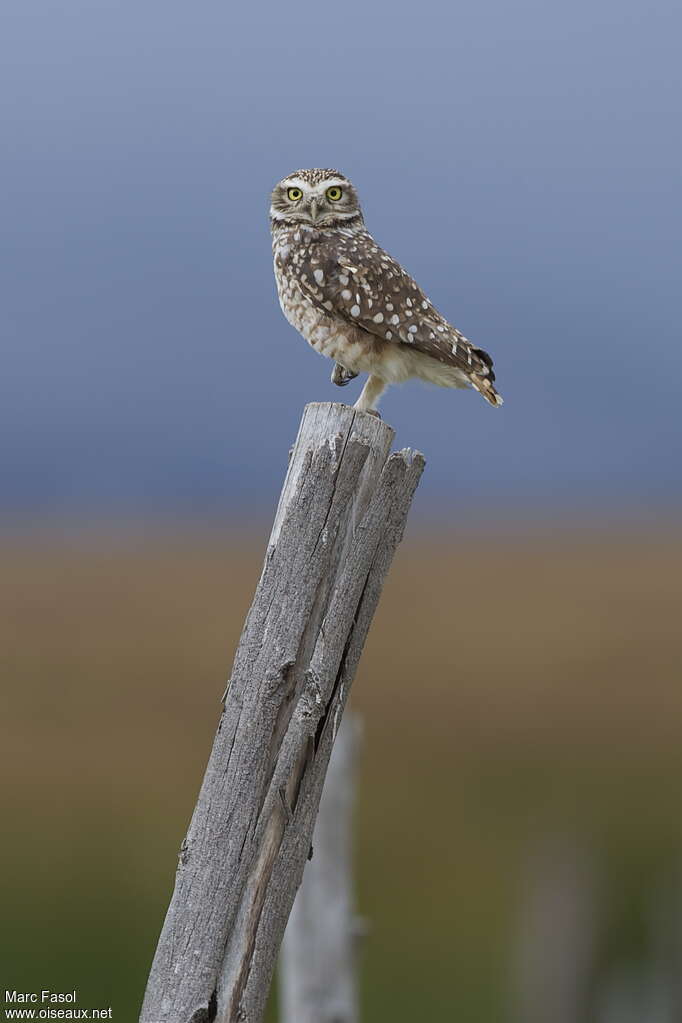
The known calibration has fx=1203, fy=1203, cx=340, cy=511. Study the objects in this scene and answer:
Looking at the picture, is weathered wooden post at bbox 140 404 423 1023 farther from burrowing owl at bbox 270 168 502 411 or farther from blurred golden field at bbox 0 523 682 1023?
blurred golden field at bbox 0 523 682 1023

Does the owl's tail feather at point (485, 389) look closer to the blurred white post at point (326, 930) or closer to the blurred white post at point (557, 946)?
the blurred white post at point (326, 930)

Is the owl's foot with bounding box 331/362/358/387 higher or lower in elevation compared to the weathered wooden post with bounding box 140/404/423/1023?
higher

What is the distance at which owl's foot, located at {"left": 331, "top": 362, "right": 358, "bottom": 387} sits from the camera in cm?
500

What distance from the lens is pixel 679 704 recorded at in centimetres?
1510

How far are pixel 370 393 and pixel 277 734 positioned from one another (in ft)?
7.05

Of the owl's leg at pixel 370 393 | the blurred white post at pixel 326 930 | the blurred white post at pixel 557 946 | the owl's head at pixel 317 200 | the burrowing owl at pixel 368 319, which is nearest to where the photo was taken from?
the burrowing owl at pixel 368 319

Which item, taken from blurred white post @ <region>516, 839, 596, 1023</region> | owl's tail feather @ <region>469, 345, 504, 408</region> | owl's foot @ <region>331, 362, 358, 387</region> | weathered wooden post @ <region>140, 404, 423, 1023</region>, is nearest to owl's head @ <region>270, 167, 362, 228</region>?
owl's foot @ <region>331, 362, 358, 387</region>

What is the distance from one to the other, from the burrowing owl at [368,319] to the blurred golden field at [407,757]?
4416 mm

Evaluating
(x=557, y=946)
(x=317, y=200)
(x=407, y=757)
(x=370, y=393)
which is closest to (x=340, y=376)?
(x=370, y=393)

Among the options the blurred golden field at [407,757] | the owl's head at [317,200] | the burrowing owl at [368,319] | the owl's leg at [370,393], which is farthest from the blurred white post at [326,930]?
the blurred golden field at [407,757]

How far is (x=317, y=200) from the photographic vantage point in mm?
5215

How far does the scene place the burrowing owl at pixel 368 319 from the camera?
4.70 metres

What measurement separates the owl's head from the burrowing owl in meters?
0.09

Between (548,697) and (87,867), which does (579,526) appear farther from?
(87,867)
